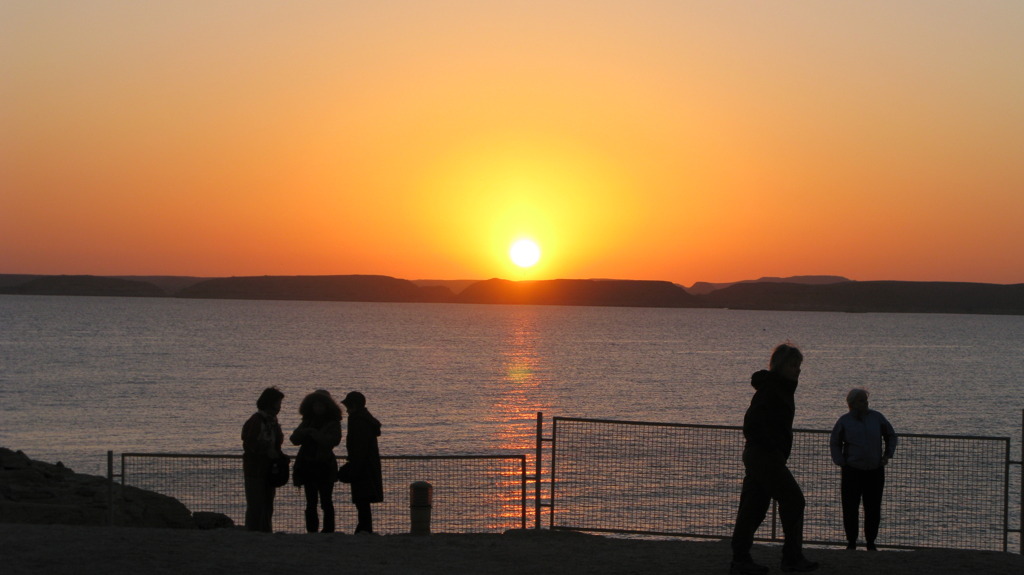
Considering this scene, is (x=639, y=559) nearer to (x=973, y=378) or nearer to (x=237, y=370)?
(x=237, y=370)

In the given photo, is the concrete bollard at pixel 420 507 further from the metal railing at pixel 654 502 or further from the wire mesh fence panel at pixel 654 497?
the wire mesh fence panel at pixel 654 497

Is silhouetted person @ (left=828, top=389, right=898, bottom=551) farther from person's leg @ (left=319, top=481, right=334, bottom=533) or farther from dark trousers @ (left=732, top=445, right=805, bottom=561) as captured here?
person's leg @ (left=319, top=481, right=334, bottom=533)

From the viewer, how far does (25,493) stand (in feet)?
60.4

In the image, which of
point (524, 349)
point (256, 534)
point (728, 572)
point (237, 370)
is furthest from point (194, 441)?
point (524, 349)

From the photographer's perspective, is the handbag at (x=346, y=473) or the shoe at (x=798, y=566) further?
the handbag at (x=346, y=473)

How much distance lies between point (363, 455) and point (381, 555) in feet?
6.41

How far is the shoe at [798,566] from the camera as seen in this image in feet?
29.5

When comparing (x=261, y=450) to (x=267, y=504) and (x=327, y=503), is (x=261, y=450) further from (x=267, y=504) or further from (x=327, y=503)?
(x=327, y=503)

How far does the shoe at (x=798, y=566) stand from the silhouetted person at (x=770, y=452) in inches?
8.7

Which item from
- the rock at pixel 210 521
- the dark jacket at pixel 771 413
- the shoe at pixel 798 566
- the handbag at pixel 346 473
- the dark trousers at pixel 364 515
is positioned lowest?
the rock at pixel 210 521

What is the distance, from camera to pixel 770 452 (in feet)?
28.0

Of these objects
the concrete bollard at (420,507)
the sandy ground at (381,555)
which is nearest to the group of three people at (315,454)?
the concrete bollard at (420,507)

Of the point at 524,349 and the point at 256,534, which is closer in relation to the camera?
the point at 256,534

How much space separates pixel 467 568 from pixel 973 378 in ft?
254
